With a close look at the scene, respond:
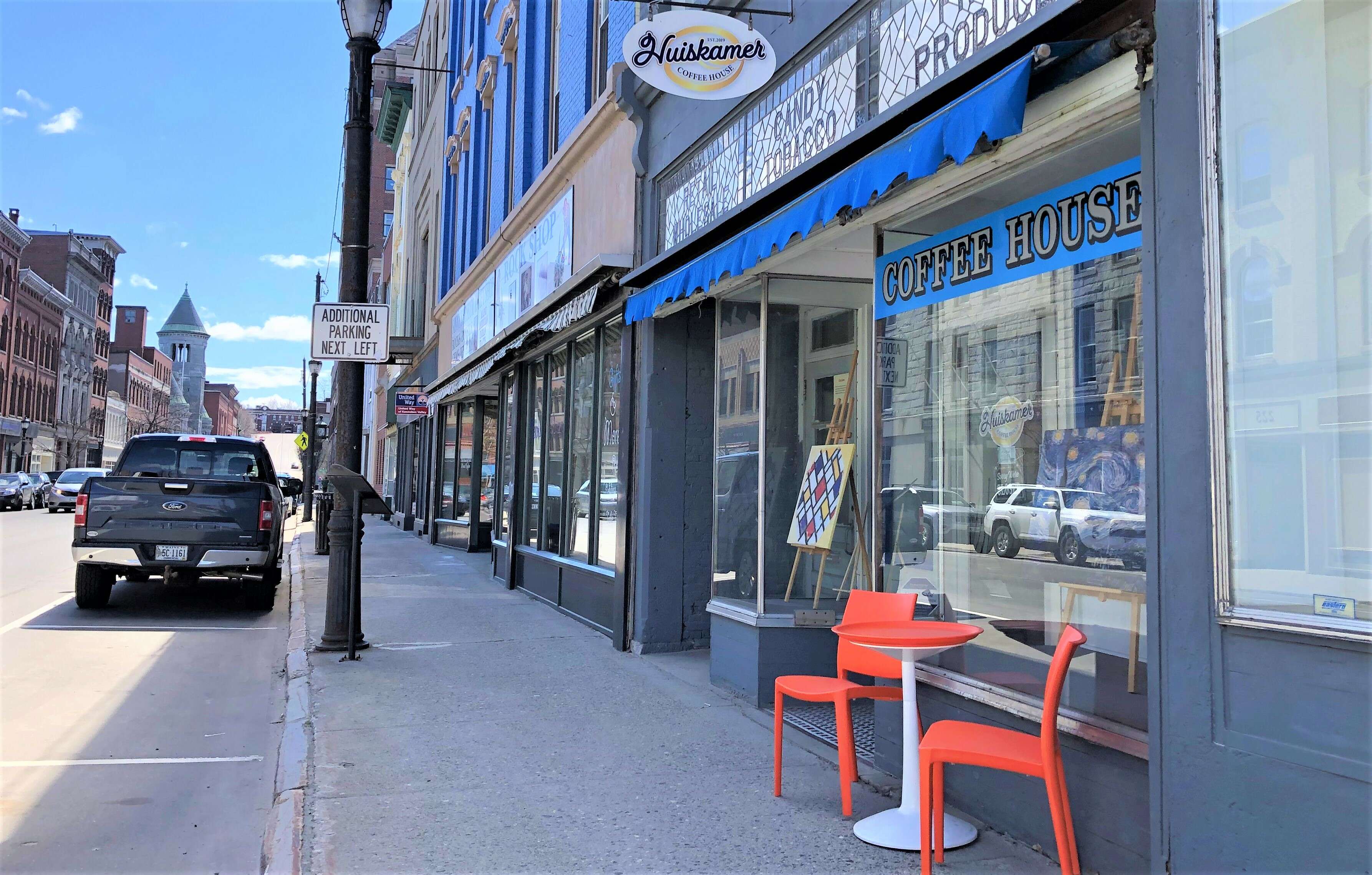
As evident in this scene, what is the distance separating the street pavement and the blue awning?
3958 millimetres

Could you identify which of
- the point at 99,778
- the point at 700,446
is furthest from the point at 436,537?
the point at 99,778

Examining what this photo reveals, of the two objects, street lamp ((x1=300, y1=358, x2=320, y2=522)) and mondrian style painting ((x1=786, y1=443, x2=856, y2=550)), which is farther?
street lamp ((x1=300, y1=358, x2=320, y2=522))

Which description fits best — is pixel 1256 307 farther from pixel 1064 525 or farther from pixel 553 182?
pixel 553 182

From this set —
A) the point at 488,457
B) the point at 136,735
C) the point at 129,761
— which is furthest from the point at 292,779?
the point at 488,457

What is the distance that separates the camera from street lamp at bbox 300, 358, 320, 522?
90.6ft

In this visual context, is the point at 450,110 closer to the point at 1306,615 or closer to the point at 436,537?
the point at 436,537

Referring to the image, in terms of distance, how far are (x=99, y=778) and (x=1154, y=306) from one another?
5604mm

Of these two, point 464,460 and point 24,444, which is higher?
point 24,444

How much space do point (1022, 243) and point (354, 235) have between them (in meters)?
6.51

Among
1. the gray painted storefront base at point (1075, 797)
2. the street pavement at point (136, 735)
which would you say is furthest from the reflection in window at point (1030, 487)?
the street pavement at point (136, 735)

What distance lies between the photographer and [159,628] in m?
10.2

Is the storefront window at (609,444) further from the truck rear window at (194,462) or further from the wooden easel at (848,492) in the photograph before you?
the truck rear window at (194,462)

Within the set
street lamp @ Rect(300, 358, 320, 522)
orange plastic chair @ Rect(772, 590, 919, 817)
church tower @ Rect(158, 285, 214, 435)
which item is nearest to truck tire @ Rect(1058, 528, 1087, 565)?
orange plastic chair @ Rect(772, 590, 919, 817)

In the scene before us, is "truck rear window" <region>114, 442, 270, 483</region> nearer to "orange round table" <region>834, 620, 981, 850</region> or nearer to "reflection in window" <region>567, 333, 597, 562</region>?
"reflection in window" <region>567, 333, 597, 562</region>
